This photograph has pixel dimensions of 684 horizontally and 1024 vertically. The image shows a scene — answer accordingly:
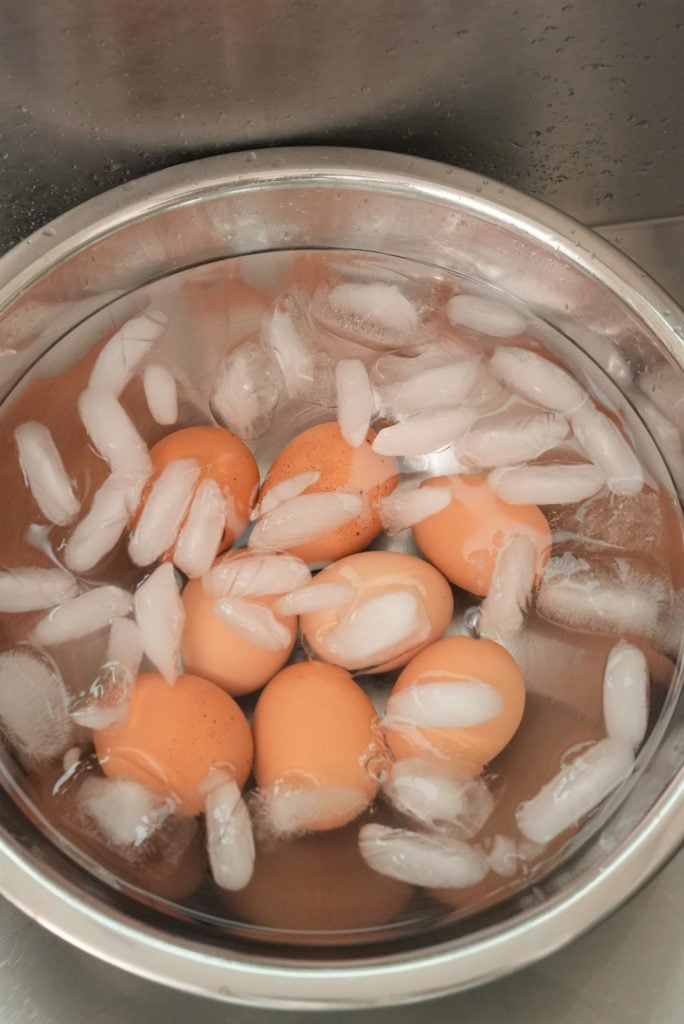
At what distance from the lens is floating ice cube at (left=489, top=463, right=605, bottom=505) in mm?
810

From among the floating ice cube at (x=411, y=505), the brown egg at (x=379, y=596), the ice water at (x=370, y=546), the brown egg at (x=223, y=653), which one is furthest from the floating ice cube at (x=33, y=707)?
the floating ice cube at (x=411, y=505)

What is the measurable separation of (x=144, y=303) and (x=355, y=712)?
418 mm

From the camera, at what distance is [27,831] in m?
0.67

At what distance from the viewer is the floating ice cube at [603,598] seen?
2.61 ft

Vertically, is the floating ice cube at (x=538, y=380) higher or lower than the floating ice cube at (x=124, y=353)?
higher

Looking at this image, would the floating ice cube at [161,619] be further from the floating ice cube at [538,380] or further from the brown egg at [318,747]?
the floating ice cube at [538,380]

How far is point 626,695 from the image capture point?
75 centimetres

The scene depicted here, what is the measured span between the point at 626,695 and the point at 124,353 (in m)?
0.52

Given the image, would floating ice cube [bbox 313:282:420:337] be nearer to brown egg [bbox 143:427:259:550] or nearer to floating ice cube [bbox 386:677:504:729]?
brown egg [bbox 143:427:259:550]

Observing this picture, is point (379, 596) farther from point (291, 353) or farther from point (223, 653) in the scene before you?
point (291, 353)

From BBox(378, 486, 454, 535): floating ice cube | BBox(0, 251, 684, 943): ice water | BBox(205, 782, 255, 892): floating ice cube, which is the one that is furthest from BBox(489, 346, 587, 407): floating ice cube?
BBox(205, 782, 255, 892): floating ice cube

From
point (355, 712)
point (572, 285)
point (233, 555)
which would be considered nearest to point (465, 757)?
point (355, 712)

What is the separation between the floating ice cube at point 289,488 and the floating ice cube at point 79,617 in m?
0.15

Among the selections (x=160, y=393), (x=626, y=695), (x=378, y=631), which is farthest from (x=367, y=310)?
(x=626, y=695)
